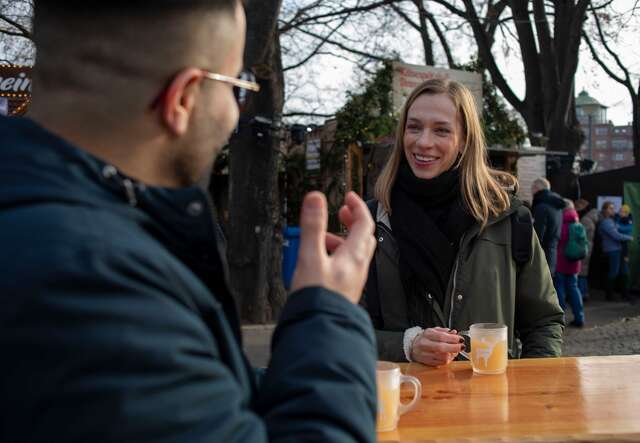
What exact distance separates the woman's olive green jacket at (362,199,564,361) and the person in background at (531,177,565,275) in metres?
6.16

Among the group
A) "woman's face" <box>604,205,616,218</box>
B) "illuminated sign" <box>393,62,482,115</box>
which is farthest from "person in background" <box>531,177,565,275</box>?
"woman's face" <box>604,205,616,218</box>

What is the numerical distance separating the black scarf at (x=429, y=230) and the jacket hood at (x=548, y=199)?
252 inches

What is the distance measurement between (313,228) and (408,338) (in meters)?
1.34

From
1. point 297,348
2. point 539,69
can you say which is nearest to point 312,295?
point 297,348

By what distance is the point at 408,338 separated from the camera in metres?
2.30

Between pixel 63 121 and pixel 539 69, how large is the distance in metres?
15.4

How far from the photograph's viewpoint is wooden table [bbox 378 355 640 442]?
4.83ft

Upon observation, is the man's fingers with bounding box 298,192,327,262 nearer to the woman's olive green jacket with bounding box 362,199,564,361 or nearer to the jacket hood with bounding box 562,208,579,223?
the woman's olive green jacket with bounding box 362,199,564,361

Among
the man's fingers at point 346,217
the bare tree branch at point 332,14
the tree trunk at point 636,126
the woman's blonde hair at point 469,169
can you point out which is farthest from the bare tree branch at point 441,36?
the man's fingers at point 346,217

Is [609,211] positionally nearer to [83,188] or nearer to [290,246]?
[290,246]

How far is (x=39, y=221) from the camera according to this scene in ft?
2.60

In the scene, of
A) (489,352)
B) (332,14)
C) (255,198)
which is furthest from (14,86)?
(489,352)


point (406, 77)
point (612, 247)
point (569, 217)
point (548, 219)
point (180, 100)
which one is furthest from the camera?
point (612, 247)

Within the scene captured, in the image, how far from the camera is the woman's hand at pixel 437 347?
6.82 feet
